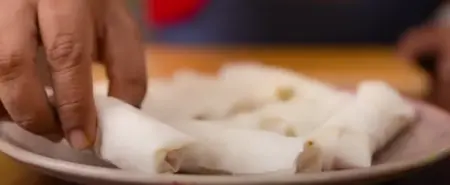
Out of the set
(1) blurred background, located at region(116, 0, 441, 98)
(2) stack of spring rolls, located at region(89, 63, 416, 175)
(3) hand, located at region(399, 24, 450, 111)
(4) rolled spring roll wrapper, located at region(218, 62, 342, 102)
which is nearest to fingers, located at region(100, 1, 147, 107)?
(2) stack of spring rolls, located at region(89, 63, 416, 175)

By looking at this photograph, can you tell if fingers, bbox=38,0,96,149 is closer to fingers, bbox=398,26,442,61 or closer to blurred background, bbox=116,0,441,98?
fingers, bbox=398,26,442,61

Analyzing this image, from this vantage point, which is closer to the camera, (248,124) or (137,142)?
(137,142)

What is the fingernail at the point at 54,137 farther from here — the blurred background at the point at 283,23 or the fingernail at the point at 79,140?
the blurred background at the point at 283,23

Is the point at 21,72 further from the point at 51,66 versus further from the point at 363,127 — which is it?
the point at 363,127

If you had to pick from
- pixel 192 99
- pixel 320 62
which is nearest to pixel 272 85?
pixel 192 99

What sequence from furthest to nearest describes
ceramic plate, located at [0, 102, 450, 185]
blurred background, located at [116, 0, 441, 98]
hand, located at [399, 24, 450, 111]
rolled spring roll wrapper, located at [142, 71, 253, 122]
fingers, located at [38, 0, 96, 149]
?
1. blurred background, located at [116, 0, 441, 98]
2. hand, located at [399, 24, 450, 111]
3. rolled spring roll wrapper, located at [142, 71, 253, 122]
4. fingers, located at [38, 0, 96, 149]
5. ceramic plate, located at [0, 102, 450, 185]

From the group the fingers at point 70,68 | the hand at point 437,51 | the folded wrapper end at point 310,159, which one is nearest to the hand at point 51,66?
the fingers at point 70,68

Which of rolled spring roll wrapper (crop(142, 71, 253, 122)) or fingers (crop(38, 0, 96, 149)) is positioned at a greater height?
fingers (crop(38, 0, 96, 149))
